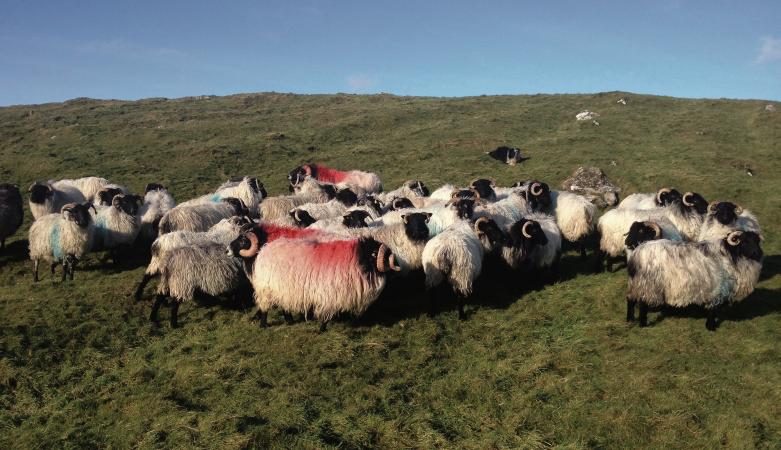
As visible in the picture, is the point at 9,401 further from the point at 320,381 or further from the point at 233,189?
the point at 233,189

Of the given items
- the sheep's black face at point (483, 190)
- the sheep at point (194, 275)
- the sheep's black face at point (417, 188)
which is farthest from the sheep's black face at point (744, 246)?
the sheep's black face at point (417, 188)

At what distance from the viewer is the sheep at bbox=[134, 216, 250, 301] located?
9912 mm

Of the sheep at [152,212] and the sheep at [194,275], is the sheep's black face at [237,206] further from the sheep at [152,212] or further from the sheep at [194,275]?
the sheep at [194,275]

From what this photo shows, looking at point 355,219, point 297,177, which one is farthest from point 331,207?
point 297,177

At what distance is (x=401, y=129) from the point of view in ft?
125

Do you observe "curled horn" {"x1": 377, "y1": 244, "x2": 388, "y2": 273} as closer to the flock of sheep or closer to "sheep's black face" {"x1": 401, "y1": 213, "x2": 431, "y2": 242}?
the flock of sheep

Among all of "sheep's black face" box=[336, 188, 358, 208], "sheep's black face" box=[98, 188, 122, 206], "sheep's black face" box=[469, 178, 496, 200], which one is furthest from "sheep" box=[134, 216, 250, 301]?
"sheep's black face" box=[469, 178, 496, 200]

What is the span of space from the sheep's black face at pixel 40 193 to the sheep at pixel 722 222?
62.9ft

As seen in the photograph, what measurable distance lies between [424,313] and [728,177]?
17911 millimetres

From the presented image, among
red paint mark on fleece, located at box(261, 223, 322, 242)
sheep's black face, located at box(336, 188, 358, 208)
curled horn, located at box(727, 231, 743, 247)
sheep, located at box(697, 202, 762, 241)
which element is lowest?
red paint mark on fleece, located at box(261, 223, 322, 242)

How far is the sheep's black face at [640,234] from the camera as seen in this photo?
9695mm

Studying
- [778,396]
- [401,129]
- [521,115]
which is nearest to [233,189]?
[778,396]

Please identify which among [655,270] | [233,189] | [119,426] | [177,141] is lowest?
[119,426]

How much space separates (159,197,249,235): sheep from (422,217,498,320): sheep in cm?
672
